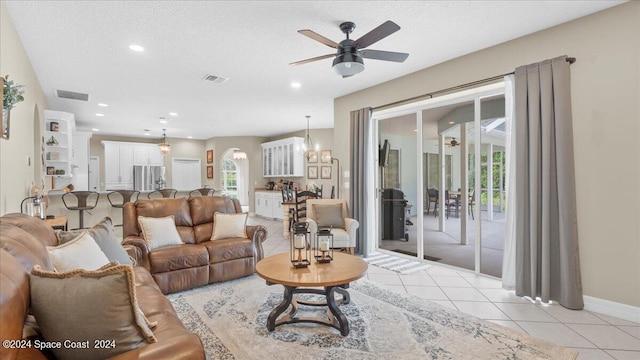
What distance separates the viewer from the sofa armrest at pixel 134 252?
3.05 meters

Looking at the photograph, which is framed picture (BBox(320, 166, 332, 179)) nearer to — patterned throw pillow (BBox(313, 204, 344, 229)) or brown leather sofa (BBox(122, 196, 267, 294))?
patterned throw pillow (BBox(313, 204, 344, 229))

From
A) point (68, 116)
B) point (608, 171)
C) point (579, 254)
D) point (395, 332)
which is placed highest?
point (68, 116)

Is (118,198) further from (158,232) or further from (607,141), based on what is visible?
(607,141)

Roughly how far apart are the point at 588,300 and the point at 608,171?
1.24m

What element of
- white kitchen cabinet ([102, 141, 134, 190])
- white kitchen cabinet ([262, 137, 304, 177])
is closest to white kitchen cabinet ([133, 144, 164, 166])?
white kitchen cabinet ([102, 141, 134, 190])

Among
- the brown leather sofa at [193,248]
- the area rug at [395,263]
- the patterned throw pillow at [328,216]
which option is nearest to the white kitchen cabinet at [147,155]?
the brown leather sofa at [193,248]

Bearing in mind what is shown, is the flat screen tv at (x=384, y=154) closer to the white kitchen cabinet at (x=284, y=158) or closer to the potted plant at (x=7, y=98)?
the white kitchen cabinet at (x=284, y=158)

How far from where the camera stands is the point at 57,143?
18.7 ft

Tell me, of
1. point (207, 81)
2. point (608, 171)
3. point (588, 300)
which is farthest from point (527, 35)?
point (207, 81)

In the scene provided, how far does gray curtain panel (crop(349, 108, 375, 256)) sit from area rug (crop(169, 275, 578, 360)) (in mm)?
1835

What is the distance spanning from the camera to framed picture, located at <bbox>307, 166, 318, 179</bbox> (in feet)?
29.4

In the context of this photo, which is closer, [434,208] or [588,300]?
[588,300]

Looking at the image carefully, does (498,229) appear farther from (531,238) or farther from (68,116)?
(68,116)

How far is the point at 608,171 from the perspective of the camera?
2.84 metres
